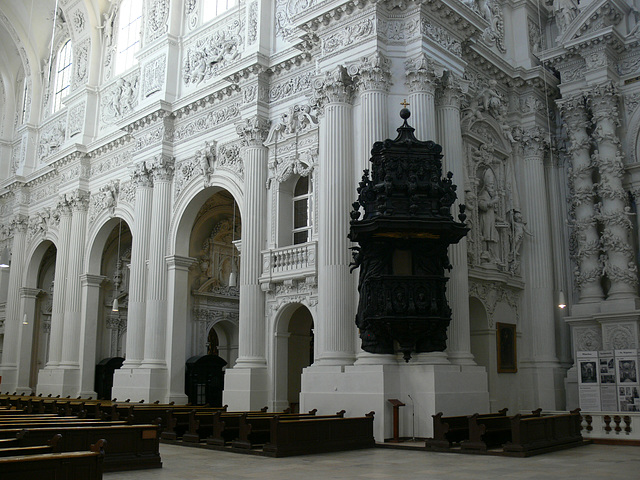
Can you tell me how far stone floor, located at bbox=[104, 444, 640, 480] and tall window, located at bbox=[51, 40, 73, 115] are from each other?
875 inches

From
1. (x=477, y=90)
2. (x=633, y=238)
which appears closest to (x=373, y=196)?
(x=477, y=90)

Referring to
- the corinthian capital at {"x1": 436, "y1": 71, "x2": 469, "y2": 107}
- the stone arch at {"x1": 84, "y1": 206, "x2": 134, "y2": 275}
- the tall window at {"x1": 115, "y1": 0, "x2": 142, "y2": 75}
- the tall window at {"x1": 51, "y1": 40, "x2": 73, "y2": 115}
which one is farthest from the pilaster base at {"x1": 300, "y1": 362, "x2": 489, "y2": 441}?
the tall window at {"x1": 51, "y1": 40, "x2": 73, "y2": 115}

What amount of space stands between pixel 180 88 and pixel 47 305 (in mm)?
14556

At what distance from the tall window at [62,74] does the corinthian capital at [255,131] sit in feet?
47.4

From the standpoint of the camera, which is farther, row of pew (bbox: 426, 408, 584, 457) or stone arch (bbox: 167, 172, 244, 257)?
stone arch (bbox: 167, 172, 244, 257)

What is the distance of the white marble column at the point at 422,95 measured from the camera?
1484 cm

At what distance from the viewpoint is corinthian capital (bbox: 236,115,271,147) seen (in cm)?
1846

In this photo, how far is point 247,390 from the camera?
16.8m

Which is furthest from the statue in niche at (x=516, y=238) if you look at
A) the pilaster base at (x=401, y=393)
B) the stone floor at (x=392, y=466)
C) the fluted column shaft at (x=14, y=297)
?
the fluted column shaft at (x=14, y=297)

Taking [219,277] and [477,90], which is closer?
[477,90]

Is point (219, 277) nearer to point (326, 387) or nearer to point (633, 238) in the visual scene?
point (326, 387)

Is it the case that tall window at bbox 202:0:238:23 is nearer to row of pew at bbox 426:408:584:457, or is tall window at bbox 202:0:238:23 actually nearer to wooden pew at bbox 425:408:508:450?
wooden pew at bbox 425:408:508:450

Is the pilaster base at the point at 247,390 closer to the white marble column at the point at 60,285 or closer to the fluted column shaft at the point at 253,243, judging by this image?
the fluted column shaft at the point at 253,243

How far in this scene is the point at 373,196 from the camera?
13430mm
